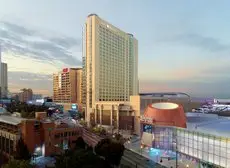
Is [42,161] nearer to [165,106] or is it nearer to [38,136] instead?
[38,136]

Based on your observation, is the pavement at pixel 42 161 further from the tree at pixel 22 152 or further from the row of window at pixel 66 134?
the row of window at pixel 66 134

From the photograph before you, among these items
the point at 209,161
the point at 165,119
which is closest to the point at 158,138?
the point at 165,119

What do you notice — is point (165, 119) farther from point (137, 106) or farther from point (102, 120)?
point (102, 120)

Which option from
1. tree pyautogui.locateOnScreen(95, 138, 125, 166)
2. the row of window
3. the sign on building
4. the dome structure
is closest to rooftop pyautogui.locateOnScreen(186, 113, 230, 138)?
the dome structure

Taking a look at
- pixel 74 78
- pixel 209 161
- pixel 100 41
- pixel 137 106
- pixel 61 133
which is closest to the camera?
pixel 209 161

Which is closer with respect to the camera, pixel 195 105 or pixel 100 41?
pixel 100 41

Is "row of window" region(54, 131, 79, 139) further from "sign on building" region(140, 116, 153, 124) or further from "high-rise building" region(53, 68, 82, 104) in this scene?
"high-rise building" region(53, 68, 82, 104)
